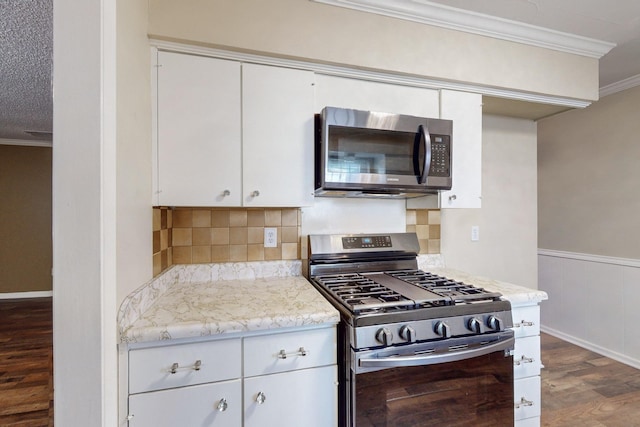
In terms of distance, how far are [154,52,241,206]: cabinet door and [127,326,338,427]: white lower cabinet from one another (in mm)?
650

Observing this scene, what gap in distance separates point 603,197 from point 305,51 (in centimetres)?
302

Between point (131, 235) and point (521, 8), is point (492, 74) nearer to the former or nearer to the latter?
point (521, 8)

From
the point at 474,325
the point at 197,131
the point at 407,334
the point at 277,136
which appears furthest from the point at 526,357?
the point at 197,131

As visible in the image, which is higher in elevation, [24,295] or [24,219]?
[24,219]

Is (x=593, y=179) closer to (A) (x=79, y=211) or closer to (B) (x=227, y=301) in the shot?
(B) (x=227, y=301)

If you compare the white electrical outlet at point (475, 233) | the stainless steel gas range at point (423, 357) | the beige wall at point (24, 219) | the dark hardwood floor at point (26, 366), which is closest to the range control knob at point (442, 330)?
the stainless steel gas range at point (423, 357)

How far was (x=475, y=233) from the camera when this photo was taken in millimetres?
2266

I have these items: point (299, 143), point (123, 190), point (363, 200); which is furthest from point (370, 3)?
point (123, 190)

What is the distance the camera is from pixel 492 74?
5.91 feet

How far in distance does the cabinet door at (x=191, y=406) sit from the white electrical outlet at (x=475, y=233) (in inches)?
74.0

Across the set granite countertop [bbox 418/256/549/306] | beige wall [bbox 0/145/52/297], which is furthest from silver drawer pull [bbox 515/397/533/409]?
beige wall [bbox 0/145/52/297]

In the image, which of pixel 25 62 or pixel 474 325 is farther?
pixel 25 62

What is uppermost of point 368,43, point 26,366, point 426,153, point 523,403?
point 368,43

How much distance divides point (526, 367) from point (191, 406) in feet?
5.06
